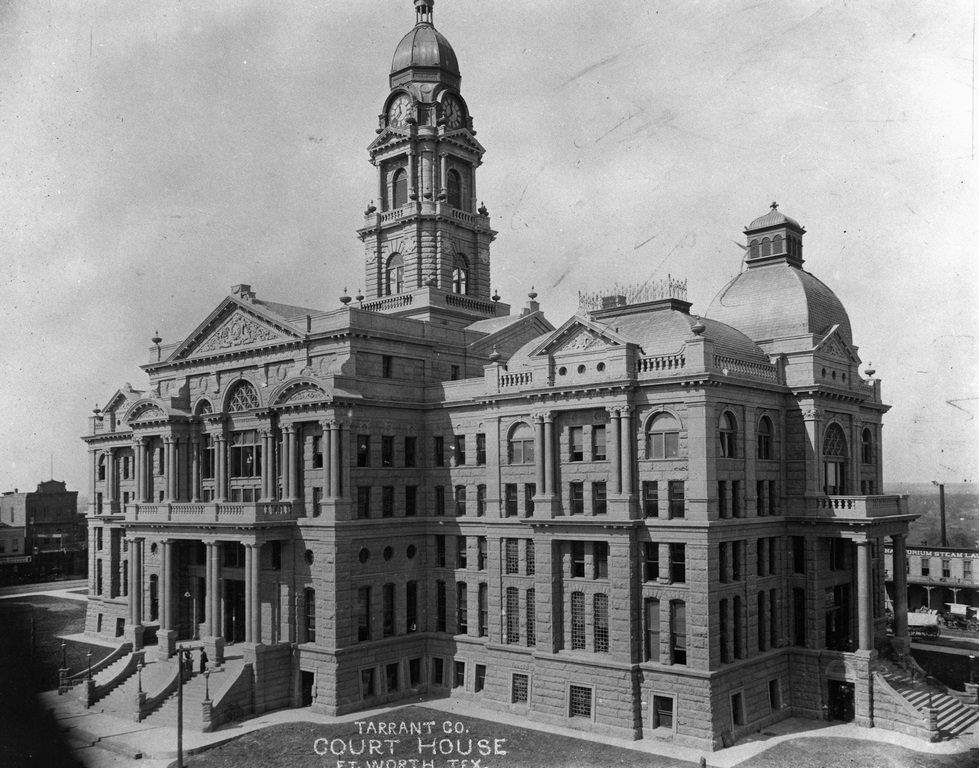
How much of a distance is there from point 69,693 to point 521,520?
1075 inches

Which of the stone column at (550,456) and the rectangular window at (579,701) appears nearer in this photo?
the rectangular window at (579,701)

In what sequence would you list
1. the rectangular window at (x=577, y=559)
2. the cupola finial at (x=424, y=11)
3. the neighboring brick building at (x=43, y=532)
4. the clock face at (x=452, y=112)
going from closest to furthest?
the rectangular window at (x=577, y=559) < the clock face at (x=452, y=112) < the cupola finial at (x=424, y=11) < the neighboring brick building at (x=43, y=532)

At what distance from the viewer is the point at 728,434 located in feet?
146

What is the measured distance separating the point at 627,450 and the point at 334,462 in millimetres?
15512

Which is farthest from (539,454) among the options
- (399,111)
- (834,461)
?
(399,111)

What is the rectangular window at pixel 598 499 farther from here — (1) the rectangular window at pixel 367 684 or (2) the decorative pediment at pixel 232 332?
(2) the decorative pediment at pixel 232 332

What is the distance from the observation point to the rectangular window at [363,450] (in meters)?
51.0

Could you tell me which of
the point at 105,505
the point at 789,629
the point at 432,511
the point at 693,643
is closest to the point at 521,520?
the point at 432,511

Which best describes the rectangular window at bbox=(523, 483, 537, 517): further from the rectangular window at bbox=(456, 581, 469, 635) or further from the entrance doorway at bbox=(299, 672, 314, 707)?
the entrance doorway at bbox=(299, 672, 314, 707)

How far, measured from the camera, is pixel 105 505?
68.7 m

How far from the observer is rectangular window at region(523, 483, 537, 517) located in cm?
4909

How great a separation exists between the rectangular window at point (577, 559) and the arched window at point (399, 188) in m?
28.0

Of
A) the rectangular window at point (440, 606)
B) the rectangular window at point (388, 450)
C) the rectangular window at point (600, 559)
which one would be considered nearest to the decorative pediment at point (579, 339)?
the rectangular window at point (600, 559)

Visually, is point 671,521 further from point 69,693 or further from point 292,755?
point 69,693
